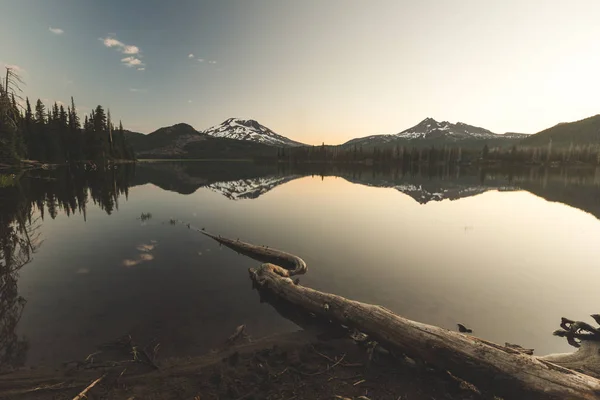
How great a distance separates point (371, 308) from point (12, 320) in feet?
39.3

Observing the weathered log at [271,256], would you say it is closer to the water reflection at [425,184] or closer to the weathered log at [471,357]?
the weathered log at [471,357]

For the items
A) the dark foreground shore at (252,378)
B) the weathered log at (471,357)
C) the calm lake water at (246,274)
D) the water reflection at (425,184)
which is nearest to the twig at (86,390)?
the dark foreground shore at (252,378)

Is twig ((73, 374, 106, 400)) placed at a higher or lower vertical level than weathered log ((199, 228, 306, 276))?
higher

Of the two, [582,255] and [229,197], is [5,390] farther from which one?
[229,197]

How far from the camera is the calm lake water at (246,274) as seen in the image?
31.1ft

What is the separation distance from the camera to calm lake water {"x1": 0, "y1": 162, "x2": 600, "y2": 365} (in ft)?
31.1

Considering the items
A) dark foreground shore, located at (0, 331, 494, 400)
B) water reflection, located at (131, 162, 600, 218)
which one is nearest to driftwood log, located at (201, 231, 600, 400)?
dark foreground shore, located at (0, 331, 494, 400)

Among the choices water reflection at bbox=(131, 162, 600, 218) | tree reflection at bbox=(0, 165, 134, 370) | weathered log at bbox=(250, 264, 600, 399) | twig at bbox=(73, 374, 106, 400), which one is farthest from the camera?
water reflection at bbox=(131, 162, 600, 218)

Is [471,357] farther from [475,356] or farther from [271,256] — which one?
[271,256]

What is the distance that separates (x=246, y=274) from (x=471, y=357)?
10.6 metres

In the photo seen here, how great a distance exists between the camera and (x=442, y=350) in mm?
6973

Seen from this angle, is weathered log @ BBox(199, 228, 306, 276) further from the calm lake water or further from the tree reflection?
the tree reflection

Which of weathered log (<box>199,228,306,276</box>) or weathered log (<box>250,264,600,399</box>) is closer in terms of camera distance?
weathered log (<box>250,264,600,399</box>)

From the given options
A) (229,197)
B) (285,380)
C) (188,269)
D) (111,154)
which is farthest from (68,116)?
(285,380)
